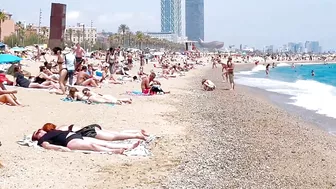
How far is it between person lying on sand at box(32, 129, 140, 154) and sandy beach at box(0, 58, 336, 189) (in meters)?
0.19

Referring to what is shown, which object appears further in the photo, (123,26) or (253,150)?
(123,26)

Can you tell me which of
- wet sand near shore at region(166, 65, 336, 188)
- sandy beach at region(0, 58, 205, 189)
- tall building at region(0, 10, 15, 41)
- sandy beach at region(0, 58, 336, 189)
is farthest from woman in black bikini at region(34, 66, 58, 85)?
tall building at region(0, 10, 15, 41)

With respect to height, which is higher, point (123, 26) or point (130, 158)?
point (123, 26)

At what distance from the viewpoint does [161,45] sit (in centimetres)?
15025

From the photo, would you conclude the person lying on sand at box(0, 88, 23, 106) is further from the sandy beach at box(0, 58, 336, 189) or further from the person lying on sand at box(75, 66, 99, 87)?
the person lying on sand at box(75, 66, 99, 87)

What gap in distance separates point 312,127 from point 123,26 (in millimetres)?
113254

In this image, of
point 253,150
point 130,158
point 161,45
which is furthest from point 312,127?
point 161,45

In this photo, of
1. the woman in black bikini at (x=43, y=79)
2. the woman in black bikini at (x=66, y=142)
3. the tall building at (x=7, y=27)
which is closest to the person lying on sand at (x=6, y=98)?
the woman in black bikini at (x=66, y=142)

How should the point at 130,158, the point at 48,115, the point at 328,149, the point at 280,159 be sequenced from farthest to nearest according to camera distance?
the point at 48,115, the point at 328,149, the point at 280,159, the point at 130,158

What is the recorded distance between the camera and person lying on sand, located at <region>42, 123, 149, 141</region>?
7.32 metres

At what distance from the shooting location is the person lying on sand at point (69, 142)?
6.95 metres

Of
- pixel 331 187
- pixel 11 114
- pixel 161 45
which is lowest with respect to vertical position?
pixel 331 187

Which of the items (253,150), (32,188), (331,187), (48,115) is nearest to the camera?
(32,188)

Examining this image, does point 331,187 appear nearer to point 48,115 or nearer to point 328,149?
point 328,149
